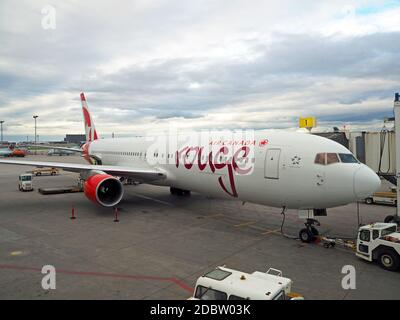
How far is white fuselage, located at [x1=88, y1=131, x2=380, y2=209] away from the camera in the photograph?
11.0 m

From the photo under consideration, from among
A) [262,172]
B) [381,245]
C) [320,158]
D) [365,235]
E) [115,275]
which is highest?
[320,158]

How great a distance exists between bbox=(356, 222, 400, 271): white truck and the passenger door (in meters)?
3.61

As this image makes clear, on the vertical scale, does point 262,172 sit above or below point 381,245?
above

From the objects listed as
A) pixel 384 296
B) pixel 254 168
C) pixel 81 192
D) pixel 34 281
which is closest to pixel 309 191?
pixel 254 168

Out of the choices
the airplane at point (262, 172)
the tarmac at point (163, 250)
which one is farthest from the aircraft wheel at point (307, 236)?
the tarmac at point (163, 250)

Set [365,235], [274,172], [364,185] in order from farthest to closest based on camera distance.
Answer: [274,172] < [364,185] < [365,235]

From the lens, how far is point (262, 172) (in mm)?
12773

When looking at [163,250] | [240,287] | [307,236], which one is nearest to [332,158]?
[307,236]

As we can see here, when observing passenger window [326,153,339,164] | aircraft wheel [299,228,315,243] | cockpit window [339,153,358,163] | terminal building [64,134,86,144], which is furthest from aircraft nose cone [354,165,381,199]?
terminal building [64,134,86,144]

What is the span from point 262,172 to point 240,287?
284 inches

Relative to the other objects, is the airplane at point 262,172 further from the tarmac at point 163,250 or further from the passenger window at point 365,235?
the tarmac at point 163,250

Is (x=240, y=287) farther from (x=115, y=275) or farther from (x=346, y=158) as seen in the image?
(x=346, y=158)

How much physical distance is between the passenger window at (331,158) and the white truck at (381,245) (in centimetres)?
249

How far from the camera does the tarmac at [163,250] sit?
27.4 feet
